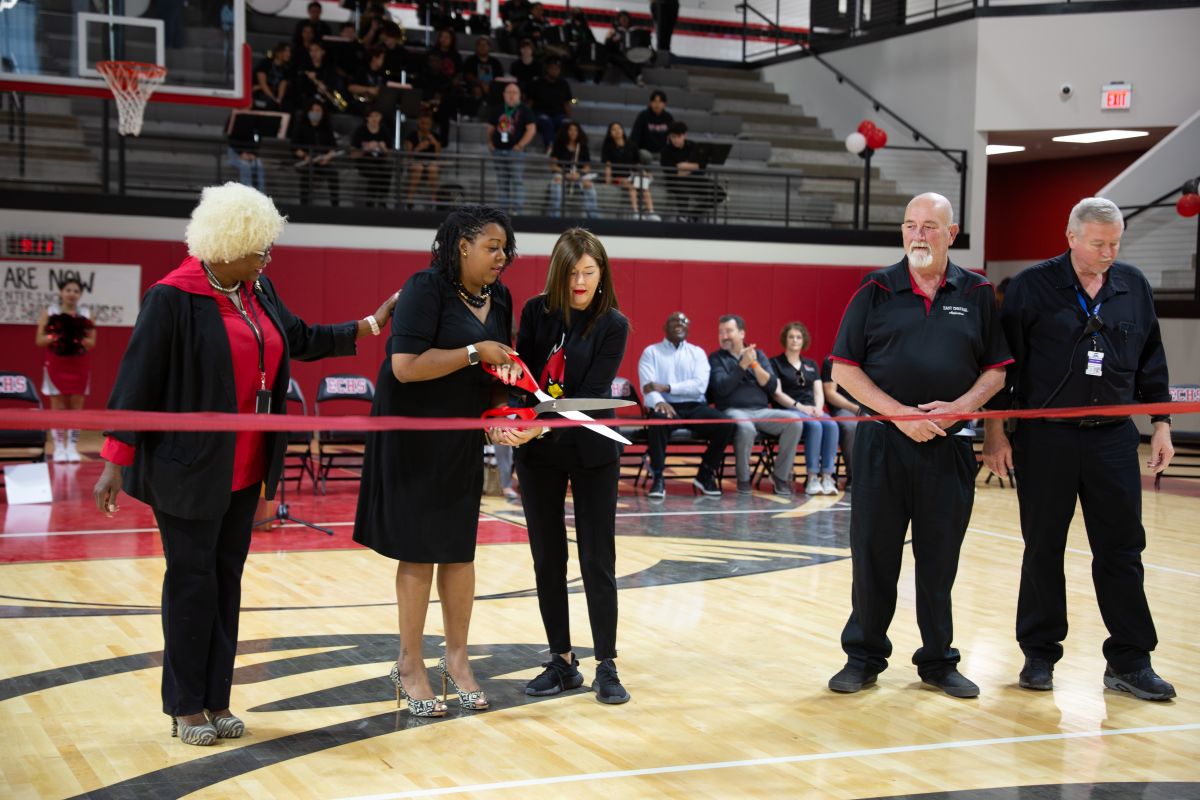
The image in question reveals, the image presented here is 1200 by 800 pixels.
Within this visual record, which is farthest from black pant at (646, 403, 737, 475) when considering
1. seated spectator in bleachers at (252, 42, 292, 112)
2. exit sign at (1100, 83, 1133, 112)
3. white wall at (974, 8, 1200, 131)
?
exit sign at (1100, 83, 1133, 112)

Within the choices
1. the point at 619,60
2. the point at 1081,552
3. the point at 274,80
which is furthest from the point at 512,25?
the point at 1081,552

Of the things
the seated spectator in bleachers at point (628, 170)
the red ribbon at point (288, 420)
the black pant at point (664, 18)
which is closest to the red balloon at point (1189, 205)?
Result: the seated spectator in bleachers at point (628, 170)

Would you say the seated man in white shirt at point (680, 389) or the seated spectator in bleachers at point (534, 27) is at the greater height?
the seated spectator in bleachers at point (534, 27)

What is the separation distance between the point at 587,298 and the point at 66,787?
226 centimetres

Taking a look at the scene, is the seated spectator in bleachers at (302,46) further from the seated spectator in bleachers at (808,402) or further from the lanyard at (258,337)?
the lanyard at (258,337)

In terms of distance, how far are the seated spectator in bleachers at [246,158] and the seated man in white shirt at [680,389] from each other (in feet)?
17.3

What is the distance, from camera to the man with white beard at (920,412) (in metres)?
4.54

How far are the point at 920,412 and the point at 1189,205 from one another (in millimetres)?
10890

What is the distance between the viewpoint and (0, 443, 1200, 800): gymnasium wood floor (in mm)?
3639

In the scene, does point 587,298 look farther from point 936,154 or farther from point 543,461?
point 936,154

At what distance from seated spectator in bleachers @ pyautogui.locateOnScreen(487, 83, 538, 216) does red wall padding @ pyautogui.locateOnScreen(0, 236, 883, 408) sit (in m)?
0.78

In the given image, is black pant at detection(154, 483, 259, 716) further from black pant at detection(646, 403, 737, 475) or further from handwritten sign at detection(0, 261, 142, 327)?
handwritten sign at detection(0, 261, 142, 327)

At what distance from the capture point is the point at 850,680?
4613 mm

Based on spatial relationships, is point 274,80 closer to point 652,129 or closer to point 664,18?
point 652,129
